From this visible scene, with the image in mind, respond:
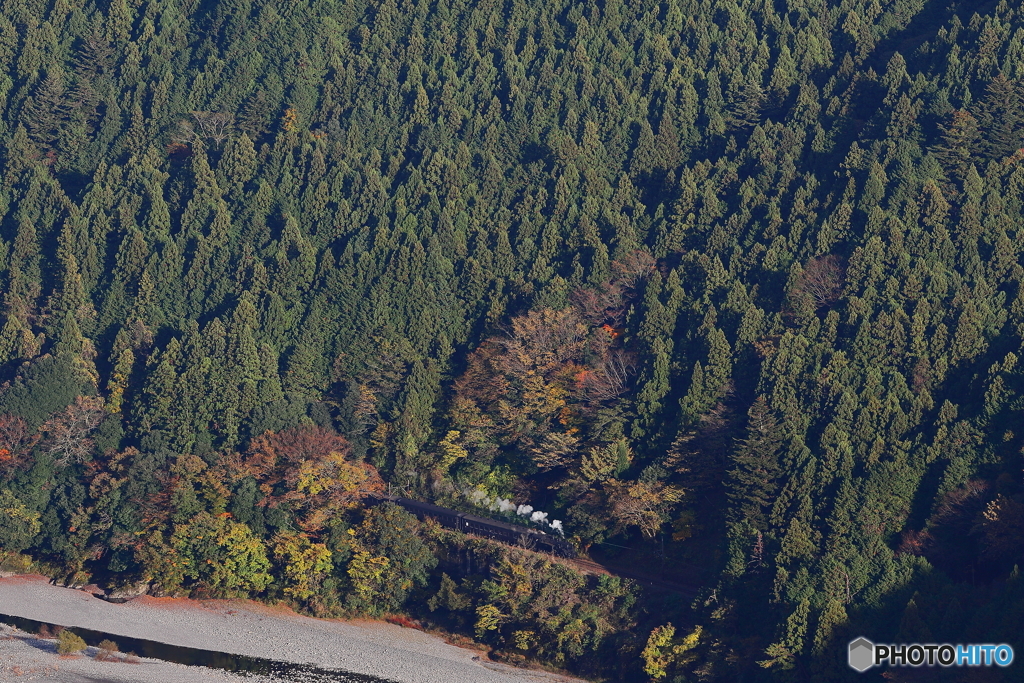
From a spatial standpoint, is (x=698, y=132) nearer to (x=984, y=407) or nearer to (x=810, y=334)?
(x=810, y=334)

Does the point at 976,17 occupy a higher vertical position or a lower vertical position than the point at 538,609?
higher

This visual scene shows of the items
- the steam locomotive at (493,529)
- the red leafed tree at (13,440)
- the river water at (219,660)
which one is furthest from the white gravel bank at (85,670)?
the steam locomotive at (493,529)

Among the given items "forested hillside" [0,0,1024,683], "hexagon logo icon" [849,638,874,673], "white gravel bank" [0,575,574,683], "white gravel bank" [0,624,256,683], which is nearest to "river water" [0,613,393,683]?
"white gravel bank" [0,575,574,683]

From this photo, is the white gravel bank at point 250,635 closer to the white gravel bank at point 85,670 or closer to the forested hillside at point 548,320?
the white gravel bank at point 85,670

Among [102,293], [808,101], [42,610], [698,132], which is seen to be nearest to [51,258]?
[102,293]

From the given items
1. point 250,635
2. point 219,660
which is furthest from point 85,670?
point 250,635

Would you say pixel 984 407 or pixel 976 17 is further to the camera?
pixel 976 17
